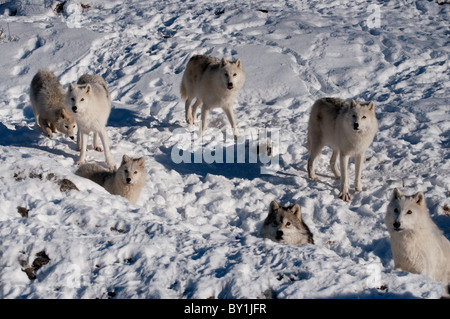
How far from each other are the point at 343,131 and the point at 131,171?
3220 millimetres

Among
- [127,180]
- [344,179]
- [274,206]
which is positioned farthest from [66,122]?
[344,179]

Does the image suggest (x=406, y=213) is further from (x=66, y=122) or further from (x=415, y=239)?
(x=66, y=122)

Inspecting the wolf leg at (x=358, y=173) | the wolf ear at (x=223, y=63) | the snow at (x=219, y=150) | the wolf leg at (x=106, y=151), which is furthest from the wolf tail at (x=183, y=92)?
the wolf leg at (x=358, y=173)

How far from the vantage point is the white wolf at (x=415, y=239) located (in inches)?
198

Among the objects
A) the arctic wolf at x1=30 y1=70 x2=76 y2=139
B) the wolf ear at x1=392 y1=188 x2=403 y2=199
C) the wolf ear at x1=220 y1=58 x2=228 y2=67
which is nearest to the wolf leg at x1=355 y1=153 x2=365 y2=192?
the wolf ear at x1=392 y1=188 x2=403 y2=199

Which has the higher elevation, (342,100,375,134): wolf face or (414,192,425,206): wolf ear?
(414,192,425,206): wolf ear

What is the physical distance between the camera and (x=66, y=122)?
897cm

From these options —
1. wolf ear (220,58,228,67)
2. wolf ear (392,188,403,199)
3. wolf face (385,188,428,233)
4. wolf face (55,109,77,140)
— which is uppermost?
wolf ear (392,188,403,199)

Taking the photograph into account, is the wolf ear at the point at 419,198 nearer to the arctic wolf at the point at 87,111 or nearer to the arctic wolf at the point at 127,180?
the arctic wolf at the point at 127,180

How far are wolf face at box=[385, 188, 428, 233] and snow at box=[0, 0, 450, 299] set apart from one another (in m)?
0.75

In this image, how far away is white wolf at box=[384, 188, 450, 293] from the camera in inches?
198

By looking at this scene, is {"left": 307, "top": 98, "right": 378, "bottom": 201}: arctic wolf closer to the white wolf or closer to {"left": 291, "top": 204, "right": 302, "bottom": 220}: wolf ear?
{"left": 291, "top": 204, "right": 302, "bottom": 220}: wolf ear
